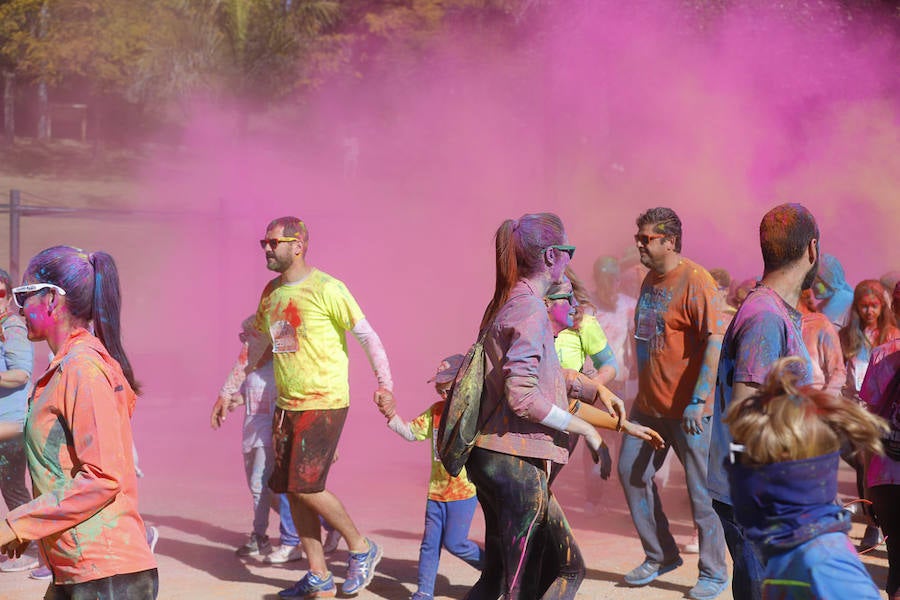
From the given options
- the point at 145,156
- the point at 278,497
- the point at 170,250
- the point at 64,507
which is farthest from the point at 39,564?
the point at 145,156

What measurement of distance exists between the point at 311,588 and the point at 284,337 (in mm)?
1434

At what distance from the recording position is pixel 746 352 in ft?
13.9

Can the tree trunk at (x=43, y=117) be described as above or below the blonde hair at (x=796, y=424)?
above

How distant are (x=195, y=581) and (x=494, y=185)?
22944 millimetres

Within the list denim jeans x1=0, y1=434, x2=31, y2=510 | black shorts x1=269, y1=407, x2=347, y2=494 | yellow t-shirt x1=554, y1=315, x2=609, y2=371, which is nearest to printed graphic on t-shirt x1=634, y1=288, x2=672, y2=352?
yellow t-shirt x1=554, y1=315, x2=609, y2=371

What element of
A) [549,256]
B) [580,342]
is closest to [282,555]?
[580,342]

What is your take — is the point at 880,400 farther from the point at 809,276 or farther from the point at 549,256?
the point at 549,256

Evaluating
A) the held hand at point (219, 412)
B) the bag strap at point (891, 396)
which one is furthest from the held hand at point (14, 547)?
the held hand at point (219, 412)

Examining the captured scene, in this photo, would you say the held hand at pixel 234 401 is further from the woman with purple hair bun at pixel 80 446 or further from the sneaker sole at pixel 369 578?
the woman with purple hair bun at pixel 80 446

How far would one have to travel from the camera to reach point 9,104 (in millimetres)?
39406

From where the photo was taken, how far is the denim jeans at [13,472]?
274 inches

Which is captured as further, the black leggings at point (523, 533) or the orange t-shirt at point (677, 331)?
the orange t-shirt at point (677, 331)

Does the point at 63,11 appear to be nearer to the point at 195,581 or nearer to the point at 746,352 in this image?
the point at 195,581

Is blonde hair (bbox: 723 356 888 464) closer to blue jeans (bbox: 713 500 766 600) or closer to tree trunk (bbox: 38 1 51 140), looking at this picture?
blue jeans (bbox: 713 500 766 600)
